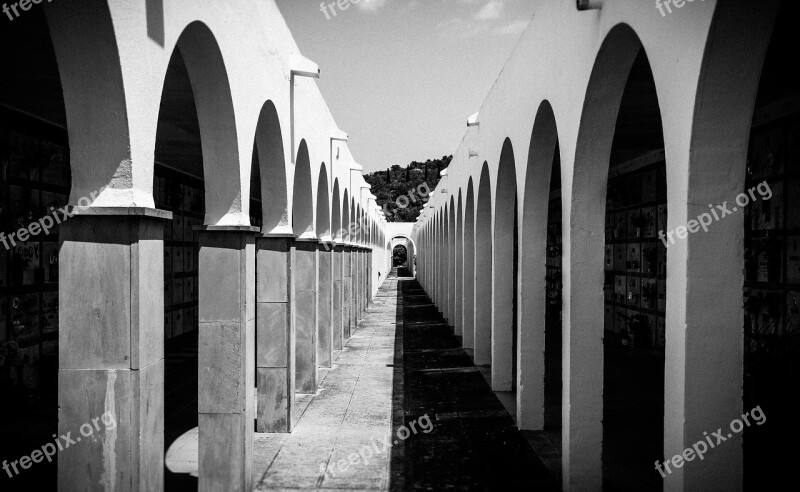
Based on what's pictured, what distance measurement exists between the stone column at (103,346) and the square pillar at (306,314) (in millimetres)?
6997

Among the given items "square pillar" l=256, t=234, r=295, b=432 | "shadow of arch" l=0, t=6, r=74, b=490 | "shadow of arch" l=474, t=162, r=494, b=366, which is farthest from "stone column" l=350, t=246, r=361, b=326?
"square pillar" l=256, t=234, r=295, b=432

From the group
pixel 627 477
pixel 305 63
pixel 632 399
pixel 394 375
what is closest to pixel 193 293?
pixel 394 375

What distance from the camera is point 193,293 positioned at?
60.5 ft

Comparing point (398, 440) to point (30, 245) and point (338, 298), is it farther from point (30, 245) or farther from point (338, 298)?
point (338, 298)

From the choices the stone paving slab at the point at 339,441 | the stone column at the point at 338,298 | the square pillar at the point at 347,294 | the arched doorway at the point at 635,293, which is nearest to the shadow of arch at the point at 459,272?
the square pillar at the point at 347,294

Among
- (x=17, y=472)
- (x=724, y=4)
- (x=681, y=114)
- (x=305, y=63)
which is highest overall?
(x=305, y=63)

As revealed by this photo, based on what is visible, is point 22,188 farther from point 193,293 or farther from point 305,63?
point 193,293

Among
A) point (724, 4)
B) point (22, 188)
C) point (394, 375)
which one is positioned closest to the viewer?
point (724, 4)

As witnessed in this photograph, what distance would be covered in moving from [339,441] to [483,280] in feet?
19.8

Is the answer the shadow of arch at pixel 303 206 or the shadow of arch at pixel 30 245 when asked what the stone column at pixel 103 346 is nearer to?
the shadow of arch at pixel 30 245

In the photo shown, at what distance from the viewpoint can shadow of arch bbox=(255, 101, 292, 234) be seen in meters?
8.67

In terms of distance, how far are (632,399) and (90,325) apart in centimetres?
890

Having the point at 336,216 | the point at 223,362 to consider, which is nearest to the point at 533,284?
the point at 223,362

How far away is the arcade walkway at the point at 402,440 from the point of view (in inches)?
285
